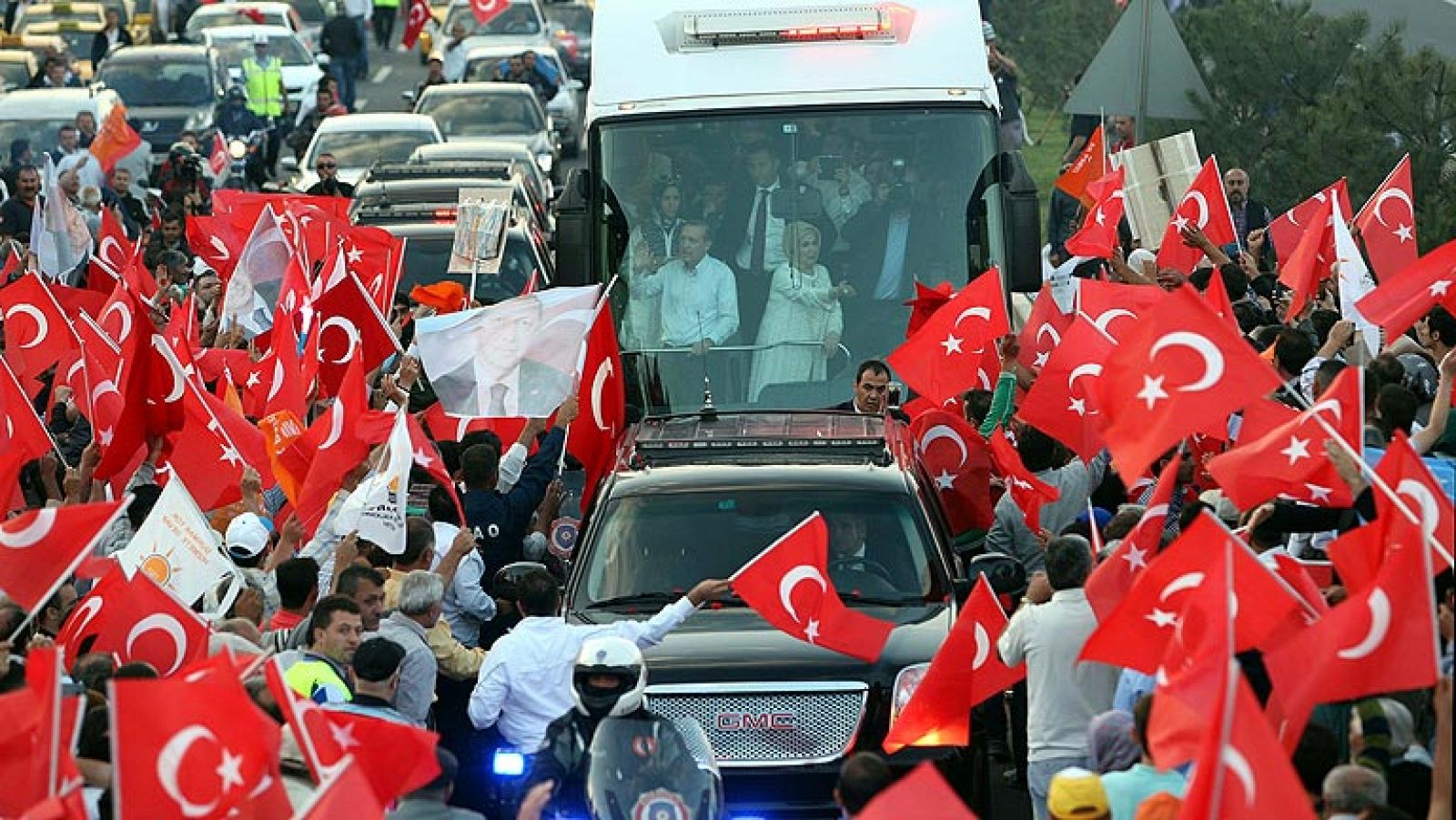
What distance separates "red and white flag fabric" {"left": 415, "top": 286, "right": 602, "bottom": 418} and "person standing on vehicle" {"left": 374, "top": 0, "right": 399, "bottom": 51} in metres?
37.3

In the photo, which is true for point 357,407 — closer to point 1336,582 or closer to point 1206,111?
point 1336,582

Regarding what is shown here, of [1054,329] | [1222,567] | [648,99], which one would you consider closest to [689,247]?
[648,99]

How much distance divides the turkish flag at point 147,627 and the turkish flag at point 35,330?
510cm

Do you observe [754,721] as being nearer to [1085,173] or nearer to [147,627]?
[147,627]

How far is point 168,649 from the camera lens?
10273mm

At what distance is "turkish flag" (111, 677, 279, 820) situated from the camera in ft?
25.0

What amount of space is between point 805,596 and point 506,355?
10.9ft

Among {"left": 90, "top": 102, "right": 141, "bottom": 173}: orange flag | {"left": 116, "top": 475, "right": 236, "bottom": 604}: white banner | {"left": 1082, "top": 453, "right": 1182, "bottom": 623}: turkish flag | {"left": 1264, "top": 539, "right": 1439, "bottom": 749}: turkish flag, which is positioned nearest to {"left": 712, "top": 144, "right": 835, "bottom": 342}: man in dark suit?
{"left": 116, "top": 475, "right": 236, "bottom": 604}: white banner

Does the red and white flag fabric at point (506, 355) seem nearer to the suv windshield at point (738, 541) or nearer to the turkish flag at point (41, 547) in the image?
the suv windshield at point (738, 541)

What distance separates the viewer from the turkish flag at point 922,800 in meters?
7.27

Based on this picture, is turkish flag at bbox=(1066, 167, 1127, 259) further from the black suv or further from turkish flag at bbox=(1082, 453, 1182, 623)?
turkish flag at bbox=(1082, 453, 1182, 623)

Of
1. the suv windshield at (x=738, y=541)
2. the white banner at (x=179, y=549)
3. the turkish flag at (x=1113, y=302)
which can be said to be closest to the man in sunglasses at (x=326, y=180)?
the turkish flag at (x=1113, y=302)

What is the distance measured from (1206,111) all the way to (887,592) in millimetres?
11938

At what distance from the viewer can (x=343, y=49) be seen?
41.7 meters
